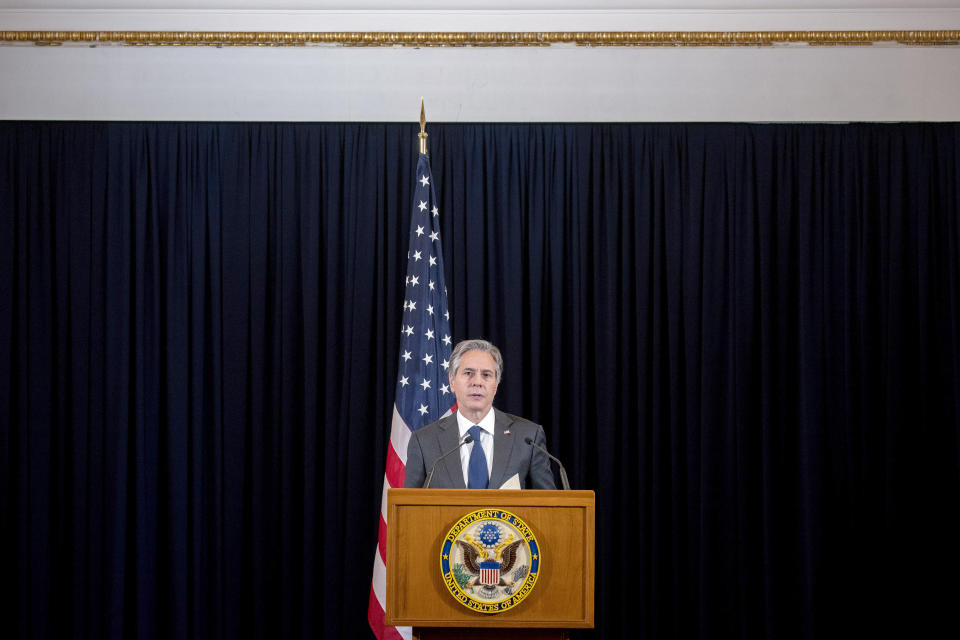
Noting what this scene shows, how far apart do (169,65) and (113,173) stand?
2.35ft

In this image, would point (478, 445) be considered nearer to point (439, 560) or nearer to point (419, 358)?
point (439, 560)

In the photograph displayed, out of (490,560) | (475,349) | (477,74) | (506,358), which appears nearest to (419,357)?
(506,358)

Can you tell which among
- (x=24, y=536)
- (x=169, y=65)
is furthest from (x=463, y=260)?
(x=24, y=536)

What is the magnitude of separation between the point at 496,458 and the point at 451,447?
6.9 inches

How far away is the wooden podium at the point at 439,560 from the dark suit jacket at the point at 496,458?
1.91ft

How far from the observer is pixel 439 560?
284 centimetres

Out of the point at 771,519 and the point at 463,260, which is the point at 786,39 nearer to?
the point at 463,260

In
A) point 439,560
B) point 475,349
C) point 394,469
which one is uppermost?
point 475,349

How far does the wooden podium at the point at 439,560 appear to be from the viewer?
9.27 feet

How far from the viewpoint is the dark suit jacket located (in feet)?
11.4

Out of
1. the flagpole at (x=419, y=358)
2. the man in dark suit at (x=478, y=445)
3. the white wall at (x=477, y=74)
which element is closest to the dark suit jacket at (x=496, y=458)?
the man in dark suit at (x=478, y=445)

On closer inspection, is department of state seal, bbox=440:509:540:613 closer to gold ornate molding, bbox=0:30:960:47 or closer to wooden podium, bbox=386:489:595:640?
wooden podium, bbox=386:489:595:640

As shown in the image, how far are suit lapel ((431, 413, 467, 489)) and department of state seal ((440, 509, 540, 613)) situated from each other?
0.61 m

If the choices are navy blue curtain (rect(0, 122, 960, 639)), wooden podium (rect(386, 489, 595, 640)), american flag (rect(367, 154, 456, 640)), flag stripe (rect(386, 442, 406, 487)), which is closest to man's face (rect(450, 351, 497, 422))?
wooden podium (rect(386, 489, 595, 640))
